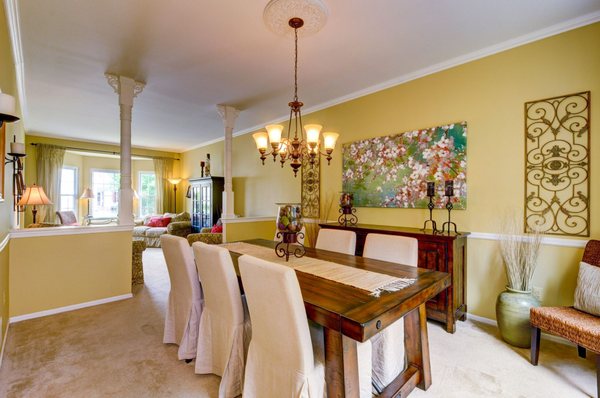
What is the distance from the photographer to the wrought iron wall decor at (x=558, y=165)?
231 centimetres

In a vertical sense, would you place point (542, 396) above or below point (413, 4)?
below

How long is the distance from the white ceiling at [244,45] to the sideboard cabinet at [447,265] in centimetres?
183

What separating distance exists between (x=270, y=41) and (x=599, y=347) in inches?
129

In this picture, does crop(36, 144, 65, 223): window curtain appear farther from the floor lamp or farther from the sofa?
the floor lamp

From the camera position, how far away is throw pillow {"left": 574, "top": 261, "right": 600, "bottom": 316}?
192 centimetres

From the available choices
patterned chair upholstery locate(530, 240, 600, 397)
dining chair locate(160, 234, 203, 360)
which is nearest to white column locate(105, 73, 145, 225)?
dining chair locate(160, 234, 203, 360)

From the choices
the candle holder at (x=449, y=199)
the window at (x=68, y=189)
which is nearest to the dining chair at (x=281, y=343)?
the candle holder at (x=449, y=199)

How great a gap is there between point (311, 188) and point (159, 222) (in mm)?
4797

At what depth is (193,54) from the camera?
2857mm

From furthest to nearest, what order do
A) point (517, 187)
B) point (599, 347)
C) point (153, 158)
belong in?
point (153, 158), point (517, 187), point (599, 347)

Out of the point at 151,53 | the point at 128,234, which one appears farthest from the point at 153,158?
the point at 151,53

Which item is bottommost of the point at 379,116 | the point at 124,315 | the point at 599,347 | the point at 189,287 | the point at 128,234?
the point at 124,315

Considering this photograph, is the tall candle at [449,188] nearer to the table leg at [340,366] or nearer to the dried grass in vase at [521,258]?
the dried grass in vase at [521,258]

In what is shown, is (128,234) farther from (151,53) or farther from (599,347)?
(599,347)
